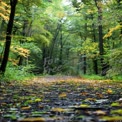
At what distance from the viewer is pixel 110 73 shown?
10.7 metres

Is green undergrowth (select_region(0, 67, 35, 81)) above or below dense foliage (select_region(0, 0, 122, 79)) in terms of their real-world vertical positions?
below

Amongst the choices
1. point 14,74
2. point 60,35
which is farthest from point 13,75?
point 60,35

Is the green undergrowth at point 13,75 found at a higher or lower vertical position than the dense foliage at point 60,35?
lower

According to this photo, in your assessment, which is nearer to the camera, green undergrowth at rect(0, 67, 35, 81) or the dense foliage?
green undergrowth at rect(0, 67, 35, 81)

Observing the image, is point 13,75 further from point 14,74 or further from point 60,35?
point 60,35

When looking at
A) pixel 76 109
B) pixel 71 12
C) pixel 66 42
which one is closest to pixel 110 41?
pixel 71 12

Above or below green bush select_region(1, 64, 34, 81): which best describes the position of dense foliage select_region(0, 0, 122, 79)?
above

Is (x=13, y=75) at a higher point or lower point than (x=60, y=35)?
lower

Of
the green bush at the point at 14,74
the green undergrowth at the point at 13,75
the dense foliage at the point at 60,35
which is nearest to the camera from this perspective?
the green undergrowth at the point at 13,75

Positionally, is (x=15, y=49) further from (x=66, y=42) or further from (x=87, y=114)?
(x=66, y=42)

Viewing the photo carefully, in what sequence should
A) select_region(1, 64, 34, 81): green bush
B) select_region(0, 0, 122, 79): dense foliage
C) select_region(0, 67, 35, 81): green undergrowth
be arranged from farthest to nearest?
select_region(0, 0, 122, 79): dense foliage, select_region(1, 64, 34, 81): green bush, select_region(0, 67, 35, 81): green undergrowth

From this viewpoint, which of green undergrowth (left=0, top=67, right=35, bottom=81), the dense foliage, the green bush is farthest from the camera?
the dense foliage

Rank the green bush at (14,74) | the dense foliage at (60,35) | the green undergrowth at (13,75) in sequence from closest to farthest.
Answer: the green undergrowth at (13,75)
the green bush at (14,74)
the dense foliage at (60,35)

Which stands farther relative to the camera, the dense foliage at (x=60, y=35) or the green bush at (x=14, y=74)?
the dense foliage at (x=60, y=35)
